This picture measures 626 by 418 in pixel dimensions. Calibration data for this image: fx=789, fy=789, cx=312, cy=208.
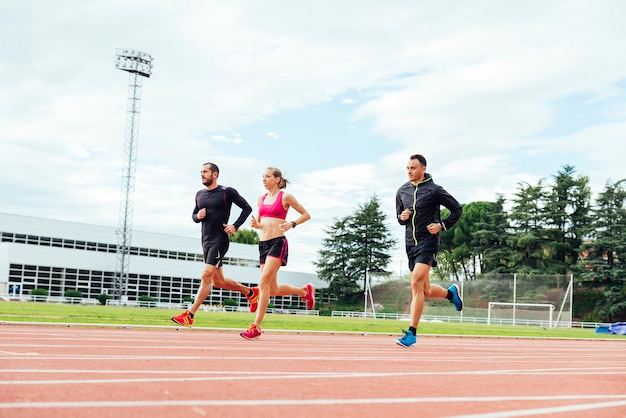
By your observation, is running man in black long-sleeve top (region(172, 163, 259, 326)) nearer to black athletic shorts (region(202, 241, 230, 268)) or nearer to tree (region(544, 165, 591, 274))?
black athletic shorts (region(202, 241, 230, 268))

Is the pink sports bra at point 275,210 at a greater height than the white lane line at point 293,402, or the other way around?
the pink sports bra at point 275,210

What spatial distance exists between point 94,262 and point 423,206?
60.4 meters

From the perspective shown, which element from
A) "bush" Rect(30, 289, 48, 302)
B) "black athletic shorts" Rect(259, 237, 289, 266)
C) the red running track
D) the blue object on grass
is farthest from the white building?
the red running track

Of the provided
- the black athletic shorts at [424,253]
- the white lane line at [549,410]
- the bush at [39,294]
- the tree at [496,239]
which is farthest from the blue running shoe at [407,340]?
the tree at [496,239]

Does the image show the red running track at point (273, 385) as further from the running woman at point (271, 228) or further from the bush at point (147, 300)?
the bush at point (147, 300)

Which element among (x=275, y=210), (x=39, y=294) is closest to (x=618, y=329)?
(x=275, y=210)

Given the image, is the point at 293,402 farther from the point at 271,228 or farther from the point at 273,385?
the point at 271,228

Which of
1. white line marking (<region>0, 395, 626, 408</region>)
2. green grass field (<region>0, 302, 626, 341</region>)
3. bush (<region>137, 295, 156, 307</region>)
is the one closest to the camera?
white line marking (<region>0, 395, 626, 408</region>)

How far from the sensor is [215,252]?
11250 millimetres

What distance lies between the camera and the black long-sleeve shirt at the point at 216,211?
11406 millimetres

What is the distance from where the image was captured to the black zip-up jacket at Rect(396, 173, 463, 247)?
9.84 m

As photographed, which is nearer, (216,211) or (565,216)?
(216,211)

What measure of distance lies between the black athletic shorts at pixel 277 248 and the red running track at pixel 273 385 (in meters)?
2.31

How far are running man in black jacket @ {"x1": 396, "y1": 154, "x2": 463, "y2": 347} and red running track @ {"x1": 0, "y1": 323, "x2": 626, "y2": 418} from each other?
7.54ft
